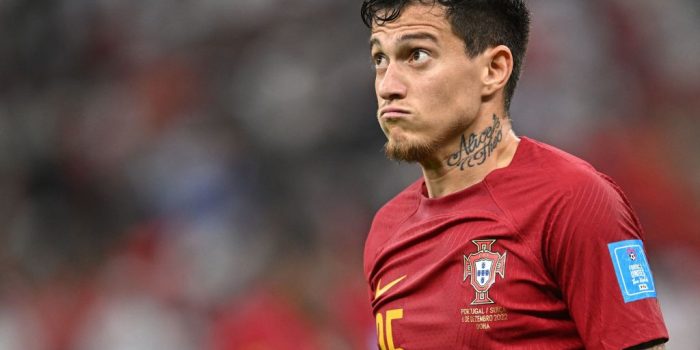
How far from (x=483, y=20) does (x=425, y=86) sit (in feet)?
0.82

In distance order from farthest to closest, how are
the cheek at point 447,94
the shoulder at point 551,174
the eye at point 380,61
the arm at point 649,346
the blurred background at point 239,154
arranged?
the blurred background at point 239,154
the eye at point 380,61
the cheek at point 447,94
the shoulder at point 551,174
the arm at point 649,346

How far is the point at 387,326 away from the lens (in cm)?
238

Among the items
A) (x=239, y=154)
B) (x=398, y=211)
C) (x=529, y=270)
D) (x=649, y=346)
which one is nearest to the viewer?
(x=649, y=346)

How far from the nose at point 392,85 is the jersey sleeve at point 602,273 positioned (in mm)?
522

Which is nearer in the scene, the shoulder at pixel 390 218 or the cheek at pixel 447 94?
the cheek at pixel 447 94

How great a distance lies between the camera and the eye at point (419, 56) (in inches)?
92.1

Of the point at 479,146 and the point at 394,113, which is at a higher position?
the point at 394,113

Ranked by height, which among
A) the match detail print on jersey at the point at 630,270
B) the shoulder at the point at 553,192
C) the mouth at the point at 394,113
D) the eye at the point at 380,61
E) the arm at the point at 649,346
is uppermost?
the eye at the point at 380,61

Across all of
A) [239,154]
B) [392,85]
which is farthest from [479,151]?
[239,154]

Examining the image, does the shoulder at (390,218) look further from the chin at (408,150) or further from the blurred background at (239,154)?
the blurred background at (239,154)

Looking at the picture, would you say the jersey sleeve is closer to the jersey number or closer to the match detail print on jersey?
the match detail print on jersey

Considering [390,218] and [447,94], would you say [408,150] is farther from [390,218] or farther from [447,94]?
A: [390,218]

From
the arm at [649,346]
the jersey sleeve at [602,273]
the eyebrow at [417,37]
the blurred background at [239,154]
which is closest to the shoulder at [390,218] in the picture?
the eyebrow at [417,37]

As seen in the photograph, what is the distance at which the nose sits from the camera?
2338mm
